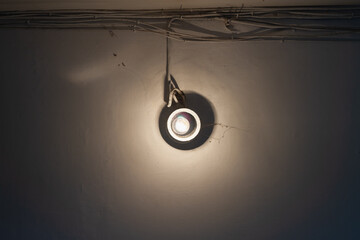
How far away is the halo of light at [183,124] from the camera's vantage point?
1.75m

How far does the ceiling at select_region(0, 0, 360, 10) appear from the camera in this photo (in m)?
1.77

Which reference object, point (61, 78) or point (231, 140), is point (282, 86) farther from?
point (61, 78)

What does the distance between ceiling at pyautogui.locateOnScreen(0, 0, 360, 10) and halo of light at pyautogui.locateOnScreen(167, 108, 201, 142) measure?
0.63 metres

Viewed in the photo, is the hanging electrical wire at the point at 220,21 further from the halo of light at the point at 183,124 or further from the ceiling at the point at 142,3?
the halo of light at the point at 183,124

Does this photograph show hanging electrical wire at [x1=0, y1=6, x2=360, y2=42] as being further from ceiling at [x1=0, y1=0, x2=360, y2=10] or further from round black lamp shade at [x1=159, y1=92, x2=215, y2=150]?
round black lamp shade at [x1=159, y1=92, x2=215, y2=150]

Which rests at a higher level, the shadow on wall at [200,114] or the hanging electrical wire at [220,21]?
the hanging electrical wire at [220,21]

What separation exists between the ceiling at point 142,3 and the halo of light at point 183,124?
63 cm

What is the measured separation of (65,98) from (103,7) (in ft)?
2.06

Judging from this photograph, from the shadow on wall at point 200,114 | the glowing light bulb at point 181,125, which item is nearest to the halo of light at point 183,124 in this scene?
the glowing light bulb at point 181,125

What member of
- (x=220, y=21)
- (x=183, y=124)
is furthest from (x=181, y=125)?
(x=220, y=21)

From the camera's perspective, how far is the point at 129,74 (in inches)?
77.1

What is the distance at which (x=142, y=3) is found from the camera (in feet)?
5.98

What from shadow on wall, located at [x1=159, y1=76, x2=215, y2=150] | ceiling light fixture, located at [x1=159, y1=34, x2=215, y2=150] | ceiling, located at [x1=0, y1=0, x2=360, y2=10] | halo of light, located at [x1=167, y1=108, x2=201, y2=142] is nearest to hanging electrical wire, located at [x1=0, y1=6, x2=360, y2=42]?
ceiling, located at [x1=0, y1=0, x2=360, y2=10]

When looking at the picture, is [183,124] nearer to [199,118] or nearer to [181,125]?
[181,125]
